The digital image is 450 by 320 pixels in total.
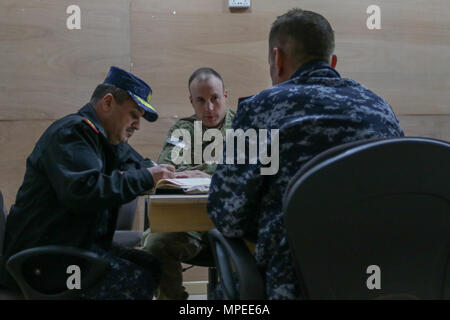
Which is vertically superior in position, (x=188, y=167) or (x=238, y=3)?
(x=238, y=3)

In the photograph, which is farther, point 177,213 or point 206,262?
point 206,262

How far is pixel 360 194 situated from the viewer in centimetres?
81

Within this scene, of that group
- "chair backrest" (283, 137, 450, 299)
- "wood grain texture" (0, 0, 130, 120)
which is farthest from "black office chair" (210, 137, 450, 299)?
"wood grain texture" (0, 0, 130, 120)

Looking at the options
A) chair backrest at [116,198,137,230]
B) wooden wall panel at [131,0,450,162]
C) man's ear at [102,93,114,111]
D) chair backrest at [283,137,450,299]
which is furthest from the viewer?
wooden wall panel at [131,0,450,162]

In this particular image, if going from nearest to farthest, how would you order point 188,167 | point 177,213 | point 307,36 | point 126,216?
point 307,36
point 177,213
point 126,216
point 188,167

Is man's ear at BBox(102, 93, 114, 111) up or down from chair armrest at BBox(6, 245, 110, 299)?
up

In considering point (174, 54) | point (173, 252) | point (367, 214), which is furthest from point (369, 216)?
point (174, 54)

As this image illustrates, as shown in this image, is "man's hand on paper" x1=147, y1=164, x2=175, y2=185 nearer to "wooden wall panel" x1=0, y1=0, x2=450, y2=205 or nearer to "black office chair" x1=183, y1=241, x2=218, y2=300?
"black office chair" x1=183, y1=241, x2=218, y2=300

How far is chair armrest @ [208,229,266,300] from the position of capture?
0.96 metres

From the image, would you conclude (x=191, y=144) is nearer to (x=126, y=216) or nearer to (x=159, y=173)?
(x=126, y=216)

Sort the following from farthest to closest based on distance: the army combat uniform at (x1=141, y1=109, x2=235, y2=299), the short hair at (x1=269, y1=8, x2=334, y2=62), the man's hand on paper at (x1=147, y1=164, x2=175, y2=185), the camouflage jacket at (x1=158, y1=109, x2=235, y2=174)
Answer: the camouflage jacket at (x1=158, y1=109, x2=235, y2=174) < the army combat uniform at (x1=141, y1=109, x2=235, y2=299) < the man's hand on paper at (x1=147, y1=164, x2=175, y2=185) < the short hair at (x1=269, y1=8, x2=334, y2=62)

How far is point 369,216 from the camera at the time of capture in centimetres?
82

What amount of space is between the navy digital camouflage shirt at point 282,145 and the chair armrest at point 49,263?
392mm

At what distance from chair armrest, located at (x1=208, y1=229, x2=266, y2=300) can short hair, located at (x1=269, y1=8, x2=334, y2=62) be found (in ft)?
1.70
